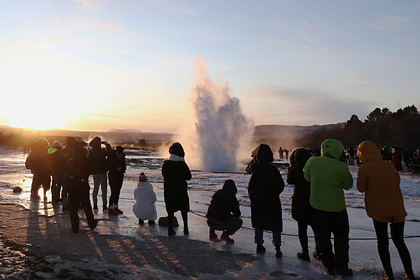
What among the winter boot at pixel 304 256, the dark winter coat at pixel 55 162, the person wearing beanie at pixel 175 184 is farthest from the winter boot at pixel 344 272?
the dark winter coat at pixel 55 162

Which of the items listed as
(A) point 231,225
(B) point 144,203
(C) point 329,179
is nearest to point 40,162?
(B) point 144,203

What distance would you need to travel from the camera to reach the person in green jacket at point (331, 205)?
5.16 metres

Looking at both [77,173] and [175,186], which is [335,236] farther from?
[77,173]

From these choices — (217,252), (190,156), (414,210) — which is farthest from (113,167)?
(190,156)

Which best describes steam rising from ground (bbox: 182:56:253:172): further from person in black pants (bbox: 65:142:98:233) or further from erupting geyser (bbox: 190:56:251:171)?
person in black pants (bbox: 65:142:98:233)

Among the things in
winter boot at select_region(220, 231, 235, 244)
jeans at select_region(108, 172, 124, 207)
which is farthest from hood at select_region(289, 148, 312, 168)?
jeans at select_region(108, 172, 124, 207)

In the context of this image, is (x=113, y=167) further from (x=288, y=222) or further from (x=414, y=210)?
(x=414, y=210)

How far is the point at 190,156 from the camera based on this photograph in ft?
138

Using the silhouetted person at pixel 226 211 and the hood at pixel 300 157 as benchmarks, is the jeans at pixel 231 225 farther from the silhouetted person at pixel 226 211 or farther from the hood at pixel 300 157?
the hood at pixel 300 157

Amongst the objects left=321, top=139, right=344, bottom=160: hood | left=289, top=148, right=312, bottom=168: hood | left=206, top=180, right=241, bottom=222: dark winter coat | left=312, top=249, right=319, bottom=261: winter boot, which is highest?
left=321, top=139, right=344, bottom=160: hood

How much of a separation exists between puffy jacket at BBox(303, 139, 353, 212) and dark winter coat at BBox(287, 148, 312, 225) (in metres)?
0.43

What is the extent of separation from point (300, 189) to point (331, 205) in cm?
74

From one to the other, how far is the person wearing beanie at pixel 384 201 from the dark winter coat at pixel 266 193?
1490 millimetres

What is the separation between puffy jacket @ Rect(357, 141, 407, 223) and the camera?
4.84 m
